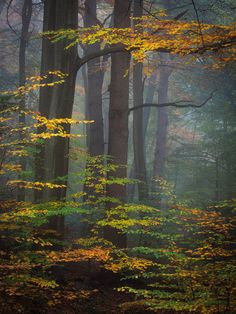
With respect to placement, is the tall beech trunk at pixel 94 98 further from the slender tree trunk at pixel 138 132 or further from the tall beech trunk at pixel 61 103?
the tall beech trunk at pixel 61 103

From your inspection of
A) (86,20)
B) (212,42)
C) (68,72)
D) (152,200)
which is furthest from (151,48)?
(86,20)

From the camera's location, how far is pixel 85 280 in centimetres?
→ 830

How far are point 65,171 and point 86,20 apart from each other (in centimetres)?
936

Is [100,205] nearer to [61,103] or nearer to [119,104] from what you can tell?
[119,104]

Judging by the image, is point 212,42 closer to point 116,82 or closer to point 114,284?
point 116,82

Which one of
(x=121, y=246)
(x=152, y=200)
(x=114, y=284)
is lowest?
(x=114, y=284)

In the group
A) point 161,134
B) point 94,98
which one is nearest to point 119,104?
point 94,98

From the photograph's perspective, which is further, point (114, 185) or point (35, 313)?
point (114, 185)

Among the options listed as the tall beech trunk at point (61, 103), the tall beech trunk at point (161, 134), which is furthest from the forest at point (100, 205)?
the tall beech trunk at point (161, 134)

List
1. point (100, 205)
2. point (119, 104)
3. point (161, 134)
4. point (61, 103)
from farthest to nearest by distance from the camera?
point (161, 134) → point (100, 205) → point (119, 104) → point (61, 103)

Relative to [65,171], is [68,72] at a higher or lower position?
higher

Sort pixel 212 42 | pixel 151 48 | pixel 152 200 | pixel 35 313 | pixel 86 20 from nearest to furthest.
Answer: pixel 35 313 → pixel 151 48 → pixel 212 42 → pixel 152 200 → pixel 86 20

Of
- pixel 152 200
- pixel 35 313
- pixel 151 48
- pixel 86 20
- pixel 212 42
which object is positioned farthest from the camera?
pixel 86 20

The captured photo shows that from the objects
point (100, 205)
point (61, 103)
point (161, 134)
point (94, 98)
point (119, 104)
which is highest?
point (94, 98)
